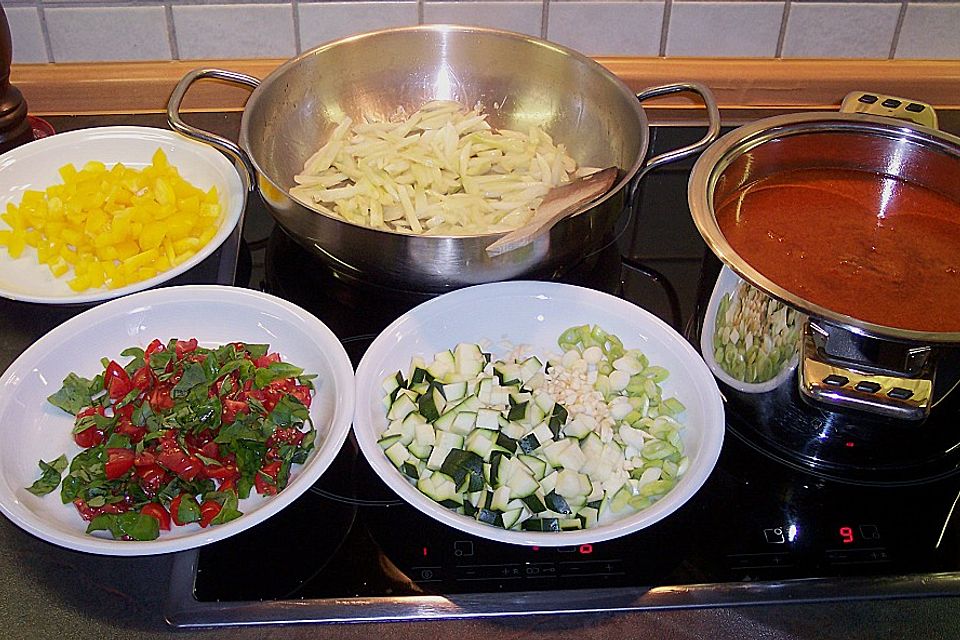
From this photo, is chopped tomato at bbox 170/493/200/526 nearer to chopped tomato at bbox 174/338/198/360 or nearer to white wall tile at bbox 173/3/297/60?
chopped tomato at bbox 174/338/198/360

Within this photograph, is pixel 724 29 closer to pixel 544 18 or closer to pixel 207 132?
pixel 544 18

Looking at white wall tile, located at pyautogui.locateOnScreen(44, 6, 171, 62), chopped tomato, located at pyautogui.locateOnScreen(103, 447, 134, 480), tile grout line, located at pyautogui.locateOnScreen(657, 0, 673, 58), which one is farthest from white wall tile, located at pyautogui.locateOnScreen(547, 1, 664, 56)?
chopped tomato, located at pyautogui.locateOnScreen(103, 447, 134, 480)

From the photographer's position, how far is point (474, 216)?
47.3 inches

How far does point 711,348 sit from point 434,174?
1.50 ft

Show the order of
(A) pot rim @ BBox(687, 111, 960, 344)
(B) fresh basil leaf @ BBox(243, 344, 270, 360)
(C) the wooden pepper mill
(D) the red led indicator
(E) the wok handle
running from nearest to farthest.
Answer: (A) pot rim @ BBox(687, 111, 960, 344)
(D) the red led indicator
(B) fresh basil leaf @ BBox(243, 344, 270, 360)
(E) the wok handle
(C) the wooden pepper mill

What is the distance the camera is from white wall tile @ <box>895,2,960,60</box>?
4.82 ft

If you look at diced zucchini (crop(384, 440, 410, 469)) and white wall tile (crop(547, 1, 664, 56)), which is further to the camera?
white wall tile (crop(547, 1, 664, 56))

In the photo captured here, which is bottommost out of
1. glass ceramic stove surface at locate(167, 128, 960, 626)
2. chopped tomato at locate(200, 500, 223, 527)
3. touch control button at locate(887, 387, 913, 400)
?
glass ceramic stove surface at locate(167, 128, 960, 626)

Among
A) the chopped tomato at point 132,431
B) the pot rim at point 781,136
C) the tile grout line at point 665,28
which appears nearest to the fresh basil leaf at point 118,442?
the chopped tomato at point 132,431

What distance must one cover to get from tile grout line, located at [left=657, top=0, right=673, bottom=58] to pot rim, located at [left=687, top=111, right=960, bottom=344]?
42 centimetres

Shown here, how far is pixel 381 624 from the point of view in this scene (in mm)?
831

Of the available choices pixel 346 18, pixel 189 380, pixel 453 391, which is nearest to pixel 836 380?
pixel 453 391

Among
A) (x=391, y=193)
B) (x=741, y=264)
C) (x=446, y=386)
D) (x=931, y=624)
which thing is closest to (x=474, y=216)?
(x=391, y=193)

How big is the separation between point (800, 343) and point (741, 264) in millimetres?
93
